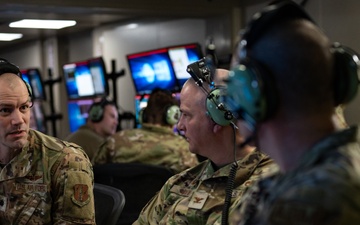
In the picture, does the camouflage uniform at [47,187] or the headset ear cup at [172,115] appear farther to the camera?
the headset ear cup at [172,115]

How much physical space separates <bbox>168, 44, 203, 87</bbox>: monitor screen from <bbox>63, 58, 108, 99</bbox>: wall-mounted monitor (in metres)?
1.31

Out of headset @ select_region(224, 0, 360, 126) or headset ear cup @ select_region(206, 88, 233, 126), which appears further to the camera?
headset ear cup @ select_region(206, 88, 233, 126)

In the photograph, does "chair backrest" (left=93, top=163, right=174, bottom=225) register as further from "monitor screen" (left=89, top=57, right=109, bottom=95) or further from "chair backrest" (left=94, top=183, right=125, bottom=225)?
"monitor screen" (left=89, top=57, right=109, bottom=95)

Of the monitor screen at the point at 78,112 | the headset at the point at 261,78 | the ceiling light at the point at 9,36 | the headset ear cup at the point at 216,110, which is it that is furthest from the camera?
the ceiling light at the point at 9,36

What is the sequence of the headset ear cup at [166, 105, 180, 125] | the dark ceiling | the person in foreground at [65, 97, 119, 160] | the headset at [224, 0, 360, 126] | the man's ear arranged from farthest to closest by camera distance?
the person in foreground at [65, 97, 119, 160] → the dark ceiling → the headset ear cup at [166, 105, 180, 125] → the man's ear → the headset at [224, 0, 360, 126]

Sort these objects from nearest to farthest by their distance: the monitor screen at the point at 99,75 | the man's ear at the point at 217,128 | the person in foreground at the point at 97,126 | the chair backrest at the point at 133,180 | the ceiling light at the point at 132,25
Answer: the man's ear at the point at 217,128 → the chair backrest at the point at 133,180 → the person in foreground at the point at 97,126 → the monitor screen at the point at 99,75 → the ceiling light at the point at 132,25

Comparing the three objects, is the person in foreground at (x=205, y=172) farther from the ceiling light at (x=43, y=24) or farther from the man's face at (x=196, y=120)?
the ceiling light at (x=43, y=24)

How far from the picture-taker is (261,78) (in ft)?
3.65

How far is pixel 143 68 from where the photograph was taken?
670cm

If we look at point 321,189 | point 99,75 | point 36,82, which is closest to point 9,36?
point 36,82

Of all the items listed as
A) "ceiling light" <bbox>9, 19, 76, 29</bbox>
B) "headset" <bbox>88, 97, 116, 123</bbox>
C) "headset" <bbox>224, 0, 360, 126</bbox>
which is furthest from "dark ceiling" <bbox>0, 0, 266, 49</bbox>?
"headset" <bbox>224, 0, 360, 126</bbox>

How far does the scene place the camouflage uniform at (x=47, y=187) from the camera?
2.47 m

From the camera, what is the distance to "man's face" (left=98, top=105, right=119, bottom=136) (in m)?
6.31

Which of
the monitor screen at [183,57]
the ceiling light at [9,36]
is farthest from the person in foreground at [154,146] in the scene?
the ceiling light at [9,36]
